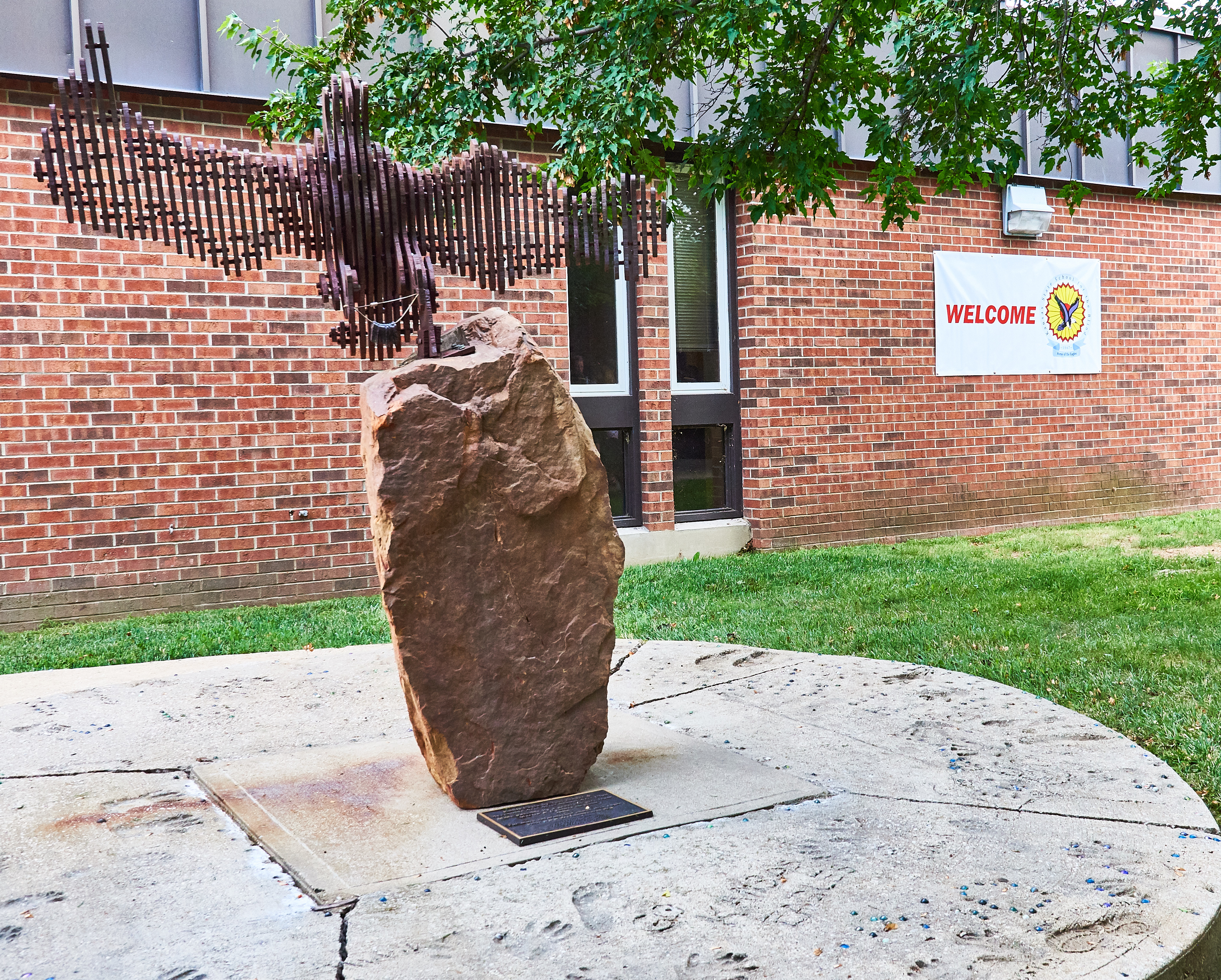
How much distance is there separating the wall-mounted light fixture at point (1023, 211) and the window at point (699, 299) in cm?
345

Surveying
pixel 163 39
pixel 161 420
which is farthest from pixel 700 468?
pixel 163 39

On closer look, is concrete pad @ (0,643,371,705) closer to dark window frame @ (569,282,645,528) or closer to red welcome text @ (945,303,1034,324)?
dark window frame @ (569,282,645,528)

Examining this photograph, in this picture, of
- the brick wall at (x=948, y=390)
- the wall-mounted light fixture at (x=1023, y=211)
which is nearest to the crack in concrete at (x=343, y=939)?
the brick wall at (x=948, y=390)

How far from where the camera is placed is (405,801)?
3.80 metres

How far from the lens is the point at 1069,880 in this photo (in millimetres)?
3070

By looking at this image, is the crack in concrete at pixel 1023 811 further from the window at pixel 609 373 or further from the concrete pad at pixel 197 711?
the window at pixel 609 373

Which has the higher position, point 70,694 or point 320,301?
point 320,301

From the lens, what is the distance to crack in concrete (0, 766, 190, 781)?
416cm

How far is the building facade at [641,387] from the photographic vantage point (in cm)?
764

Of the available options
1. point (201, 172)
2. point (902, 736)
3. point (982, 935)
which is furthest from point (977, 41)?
point (982, 935)

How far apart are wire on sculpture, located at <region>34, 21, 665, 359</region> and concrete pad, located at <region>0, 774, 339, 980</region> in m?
1.83

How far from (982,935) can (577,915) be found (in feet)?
3.43

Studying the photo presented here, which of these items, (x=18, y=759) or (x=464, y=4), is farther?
(x=464, y=4)

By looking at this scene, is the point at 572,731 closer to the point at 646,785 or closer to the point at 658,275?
the point at 646,785
